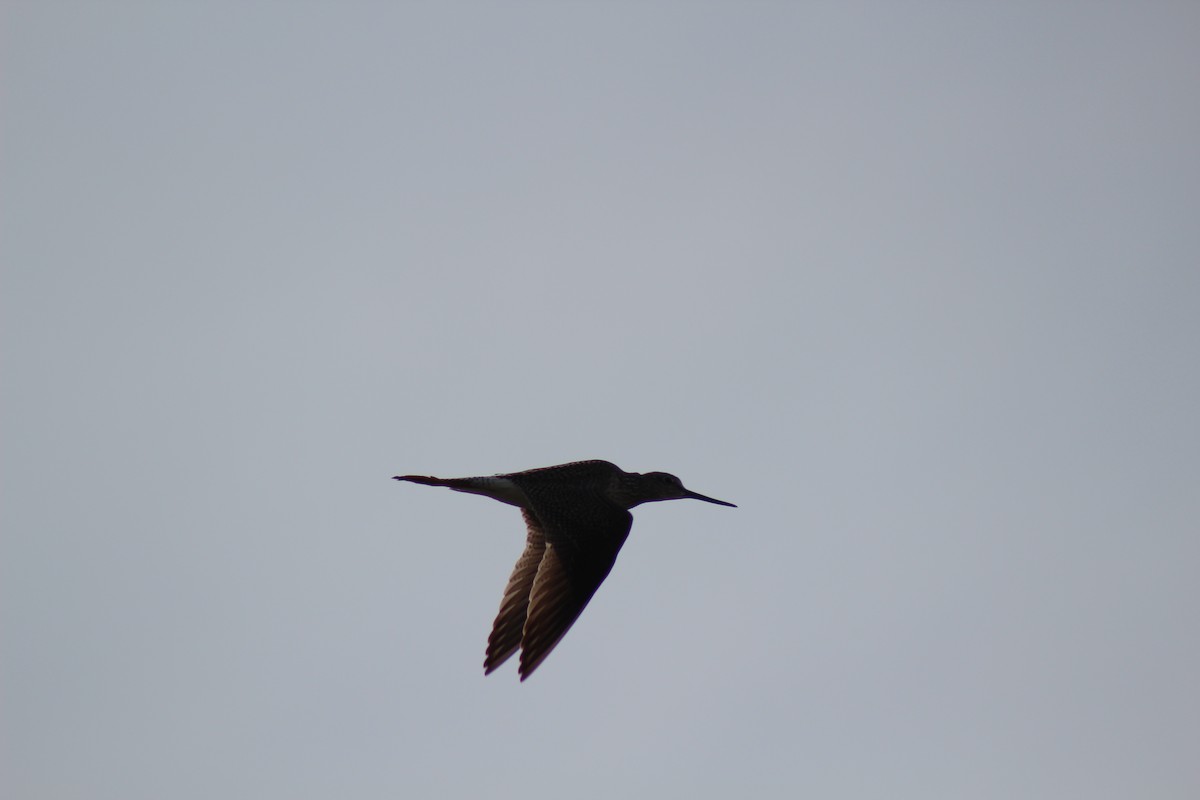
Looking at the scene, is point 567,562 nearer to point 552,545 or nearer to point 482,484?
point 552,545

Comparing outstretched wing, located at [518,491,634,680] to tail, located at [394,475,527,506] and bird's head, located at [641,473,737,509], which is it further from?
bird's head, located at [641,473,737,509]

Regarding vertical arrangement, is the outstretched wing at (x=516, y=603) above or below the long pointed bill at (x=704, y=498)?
below

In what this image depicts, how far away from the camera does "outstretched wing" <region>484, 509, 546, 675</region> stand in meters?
11.9

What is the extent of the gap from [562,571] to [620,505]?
180cm

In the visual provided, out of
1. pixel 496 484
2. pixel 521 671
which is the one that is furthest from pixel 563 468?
pixel 521 671

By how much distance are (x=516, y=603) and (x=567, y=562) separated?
0.86 m

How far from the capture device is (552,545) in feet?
40.0

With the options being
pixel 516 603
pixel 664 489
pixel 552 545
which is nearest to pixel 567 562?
pixel 552 545

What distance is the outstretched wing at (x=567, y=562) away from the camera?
11156mm

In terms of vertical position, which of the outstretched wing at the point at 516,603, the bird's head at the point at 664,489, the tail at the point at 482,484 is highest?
the bird's head at the point at 664,489

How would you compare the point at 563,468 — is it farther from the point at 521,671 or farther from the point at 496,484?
the point at 521,671

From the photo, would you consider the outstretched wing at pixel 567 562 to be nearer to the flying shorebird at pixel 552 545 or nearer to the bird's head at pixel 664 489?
the flying shorebird at pixel 552 545

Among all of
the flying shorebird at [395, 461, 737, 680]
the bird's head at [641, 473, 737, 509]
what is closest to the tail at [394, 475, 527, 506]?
the flying shorebird at [395, 461, 737, 680]

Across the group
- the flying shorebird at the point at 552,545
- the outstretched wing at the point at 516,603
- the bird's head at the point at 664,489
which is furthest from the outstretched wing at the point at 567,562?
the bird's head at the point at 664,489
